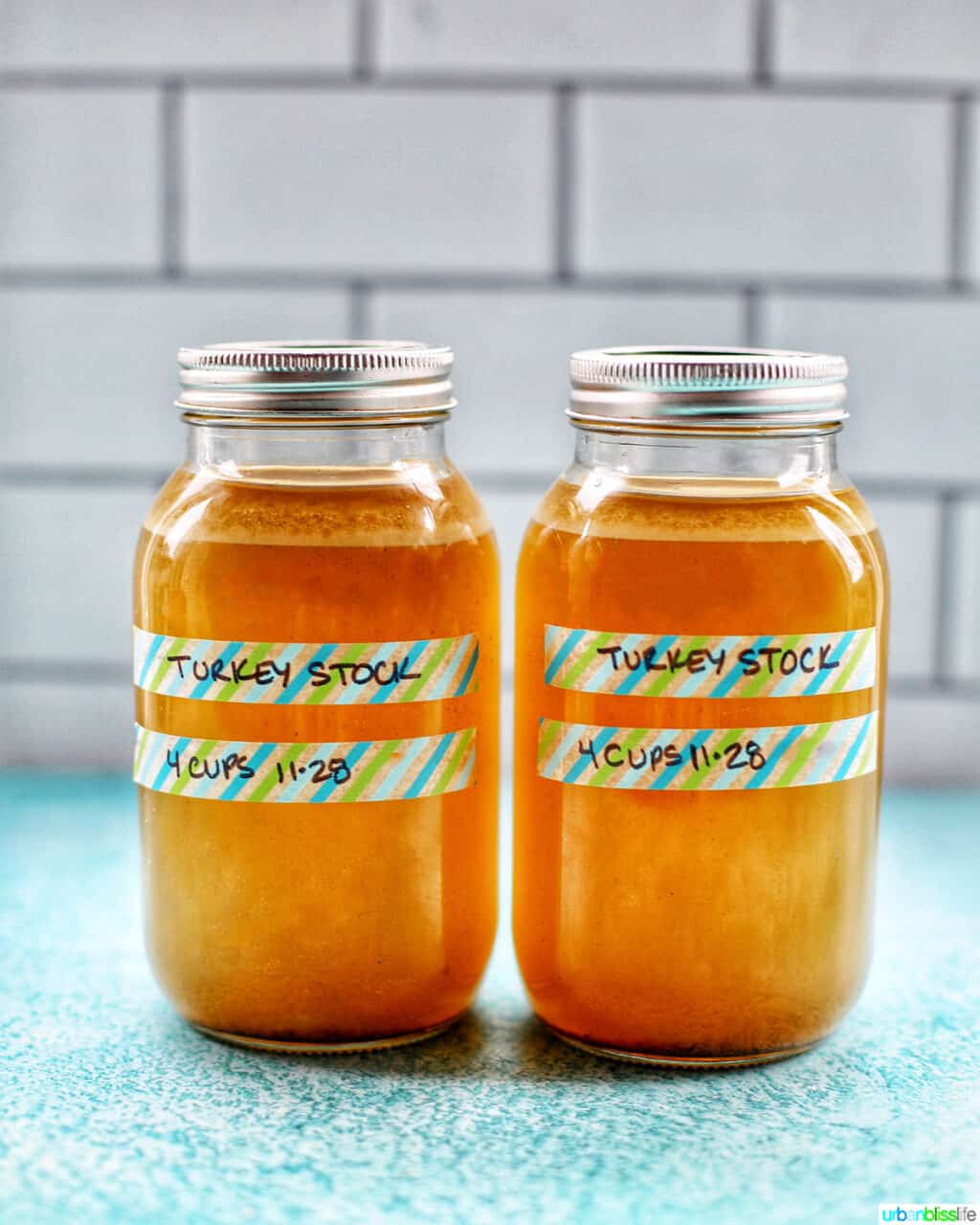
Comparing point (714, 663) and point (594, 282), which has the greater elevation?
point (594, 282)

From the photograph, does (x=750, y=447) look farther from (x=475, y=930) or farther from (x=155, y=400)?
(x=155, y=400)

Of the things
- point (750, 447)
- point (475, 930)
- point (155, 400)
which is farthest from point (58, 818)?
point (750, 447)

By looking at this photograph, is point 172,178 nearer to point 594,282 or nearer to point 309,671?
point 594,282

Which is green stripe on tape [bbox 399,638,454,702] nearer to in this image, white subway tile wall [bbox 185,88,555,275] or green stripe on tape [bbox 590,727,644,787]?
green stripe on tape [bbox 590,727,644,787]

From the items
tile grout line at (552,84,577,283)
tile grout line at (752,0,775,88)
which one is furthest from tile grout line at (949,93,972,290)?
tile grout line at (552,84,577,283)

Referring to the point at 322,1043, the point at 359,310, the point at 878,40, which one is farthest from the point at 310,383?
the point at 878,40
